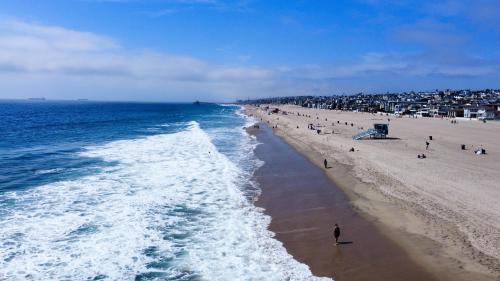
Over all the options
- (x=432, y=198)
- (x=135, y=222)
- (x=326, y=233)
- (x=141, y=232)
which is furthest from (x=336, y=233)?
(x=135, y=222)

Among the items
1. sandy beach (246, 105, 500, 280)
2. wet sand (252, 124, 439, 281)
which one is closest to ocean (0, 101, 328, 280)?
wet sand (252, 124, 439, 281)

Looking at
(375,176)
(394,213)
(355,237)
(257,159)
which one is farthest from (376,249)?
(257,159)

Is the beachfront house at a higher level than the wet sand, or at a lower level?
higher

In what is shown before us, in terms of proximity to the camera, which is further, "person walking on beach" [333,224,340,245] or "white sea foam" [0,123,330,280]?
"person walking on beach" [333,224,340,245]

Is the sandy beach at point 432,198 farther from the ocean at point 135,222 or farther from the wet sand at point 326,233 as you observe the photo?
the ocean at point 135,222

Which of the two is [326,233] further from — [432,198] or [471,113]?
[471,113]

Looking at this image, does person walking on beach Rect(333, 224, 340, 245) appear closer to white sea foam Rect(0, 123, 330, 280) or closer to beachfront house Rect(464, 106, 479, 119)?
white sea foam Rect(0, 123, 330, 280)
